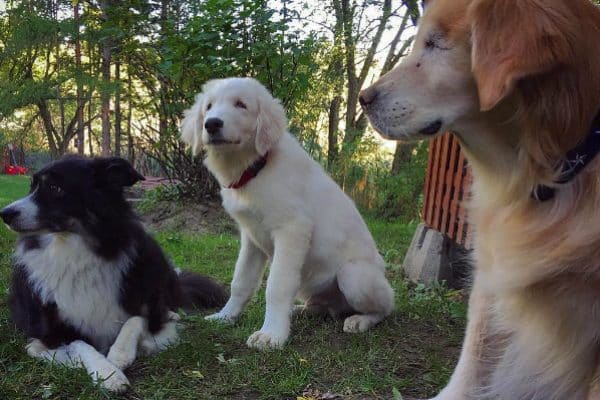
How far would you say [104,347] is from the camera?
2.82 metres

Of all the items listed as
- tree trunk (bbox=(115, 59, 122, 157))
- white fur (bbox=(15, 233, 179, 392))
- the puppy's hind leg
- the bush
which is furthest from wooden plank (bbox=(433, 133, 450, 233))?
tree trunk (bbox=(115, 59, 122, 157))

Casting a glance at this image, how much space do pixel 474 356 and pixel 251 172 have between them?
1664 mm

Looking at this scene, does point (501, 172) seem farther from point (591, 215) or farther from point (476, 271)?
point (476, 271)

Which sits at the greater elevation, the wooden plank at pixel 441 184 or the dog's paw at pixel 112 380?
the wooden plank at pixel 441 184

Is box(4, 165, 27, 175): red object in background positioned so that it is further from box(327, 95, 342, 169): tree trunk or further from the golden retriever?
the golden retriever

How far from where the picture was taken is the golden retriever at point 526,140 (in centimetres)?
136

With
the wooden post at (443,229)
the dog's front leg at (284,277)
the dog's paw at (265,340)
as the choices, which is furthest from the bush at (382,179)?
the dog's paw at (265,340)

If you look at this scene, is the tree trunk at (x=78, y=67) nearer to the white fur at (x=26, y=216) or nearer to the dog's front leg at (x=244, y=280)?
the dog's front leg at (x=244, y=280)

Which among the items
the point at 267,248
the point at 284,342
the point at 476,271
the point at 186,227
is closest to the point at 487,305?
the point at 476,271

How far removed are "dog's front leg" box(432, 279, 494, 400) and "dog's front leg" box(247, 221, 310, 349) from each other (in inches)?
44.4

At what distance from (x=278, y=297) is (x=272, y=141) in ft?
3.07

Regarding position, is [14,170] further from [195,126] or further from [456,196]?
[456,196]

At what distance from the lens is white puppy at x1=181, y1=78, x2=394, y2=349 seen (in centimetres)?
311

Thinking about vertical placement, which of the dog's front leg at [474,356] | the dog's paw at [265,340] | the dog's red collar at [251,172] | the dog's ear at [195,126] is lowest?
the dog's paw at [265,340]
